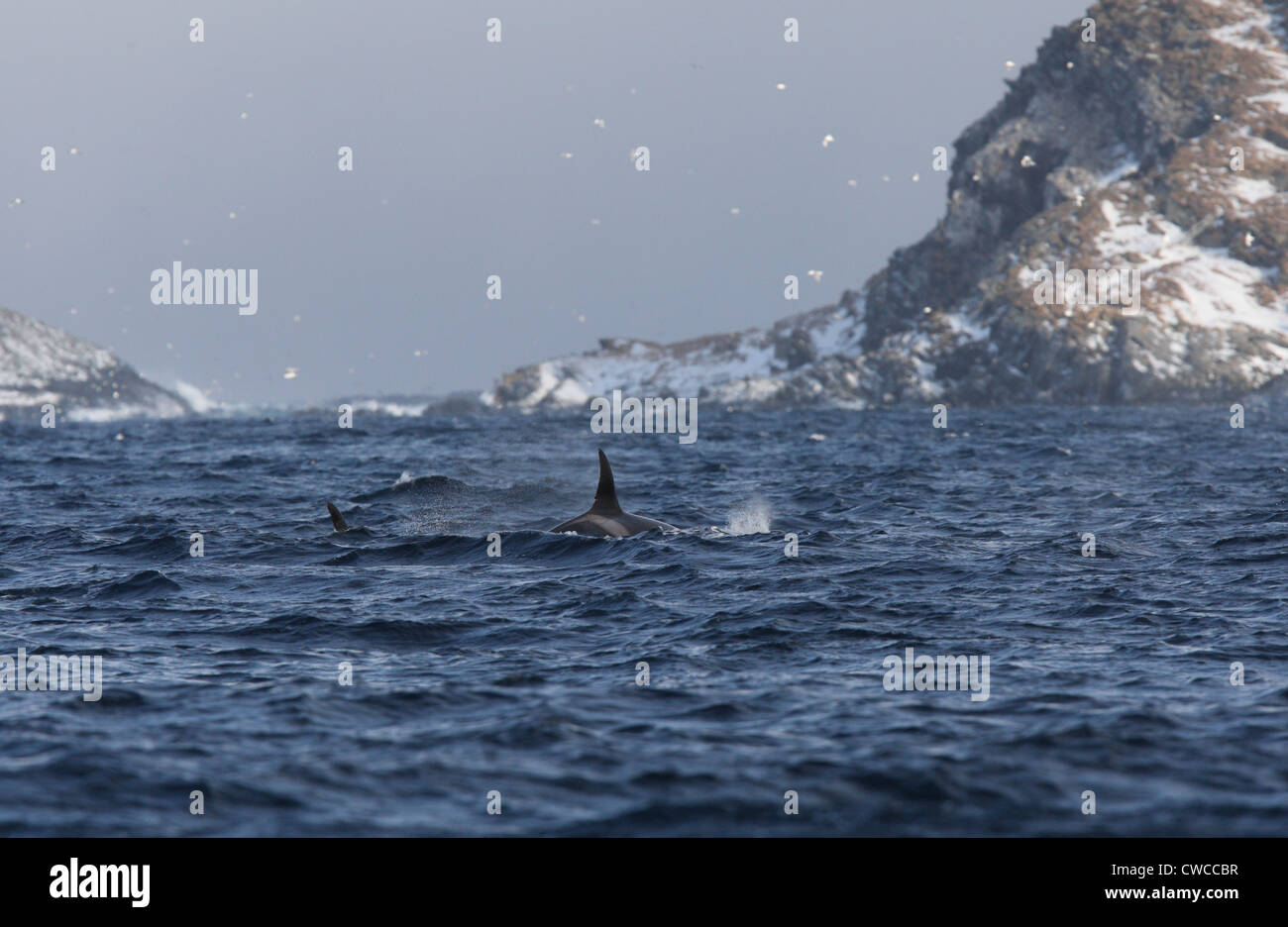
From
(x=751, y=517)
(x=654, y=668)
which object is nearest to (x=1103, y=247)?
(x=751, y=517)

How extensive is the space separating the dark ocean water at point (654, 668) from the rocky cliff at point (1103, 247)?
118607 millimetres

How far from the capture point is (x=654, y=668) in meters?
13.6

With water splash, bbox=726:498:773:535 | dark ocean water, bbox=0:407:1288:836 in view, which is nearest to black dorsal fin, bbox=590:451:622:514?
dark ocean water, bbox=0:407:1288:836

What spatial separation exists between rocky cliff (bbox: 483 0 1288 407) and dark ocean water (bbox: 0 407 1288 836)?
4670 inches

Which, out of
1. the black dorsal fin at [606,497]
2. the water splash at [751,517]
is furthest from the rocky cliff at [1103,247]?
the black dorsal fin at [606,497]

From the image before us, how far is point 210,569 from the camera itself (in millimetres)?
20844

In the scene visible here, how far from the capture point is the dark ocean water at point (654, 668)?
9.37 metres

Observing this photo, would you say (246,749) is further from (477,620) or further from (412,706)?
(477,620)

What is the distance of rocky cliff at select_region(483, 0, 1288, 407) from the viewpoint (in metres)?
141

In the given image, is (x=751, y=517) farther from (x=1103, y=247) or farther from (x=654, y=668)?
(x=1103, y=247)

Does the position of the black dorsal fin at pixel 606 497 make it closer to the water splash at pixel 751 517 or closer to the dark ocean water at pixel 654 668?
the dark ocean water at pixel 654 668

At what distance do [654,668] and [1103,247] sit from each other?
156m

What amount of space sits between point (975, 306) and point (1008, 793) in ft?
510
